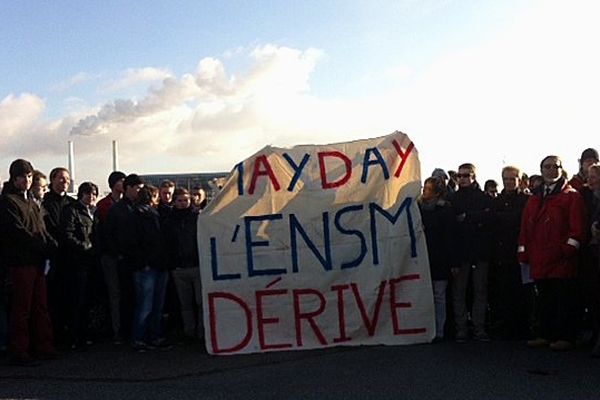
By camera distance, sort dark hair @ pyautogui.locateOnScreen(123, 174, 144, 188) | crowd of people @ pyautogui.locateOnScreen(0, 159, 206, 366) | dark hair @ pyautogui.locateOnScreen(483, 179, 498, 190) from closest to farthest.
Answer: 1. crowd of people @ pyautogui.locateOnScreen(0, 159, 206, 366)
2. dark hair @ pyautogui.locateOnScreen(123, 174, 144, 188)
3. dark hair @ pyautogui.locateOnScreen(483, 179, 498, 190)

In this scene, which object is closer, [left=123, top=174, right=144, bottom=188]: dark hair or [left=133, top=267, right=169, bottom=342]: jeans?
[left=133, top=267, right=169, bottom=342]: jeans

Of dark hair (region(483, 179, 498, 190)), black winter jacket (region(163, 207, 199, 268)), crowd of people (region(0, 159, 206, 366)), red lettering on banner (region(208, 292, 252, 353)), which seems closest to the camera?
crowd of people (region(0, 159, 206, 366))

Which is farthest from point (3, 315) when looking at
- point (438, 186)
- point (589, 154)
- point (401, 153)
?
point (589, 154)

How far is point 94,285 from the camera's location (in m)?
8.38

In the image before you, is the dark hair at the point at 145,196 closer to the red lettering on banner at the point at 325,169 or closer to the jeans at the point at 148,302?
the jeans at the point at 148,302

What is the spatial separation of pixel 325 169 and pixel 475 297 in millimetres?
2225

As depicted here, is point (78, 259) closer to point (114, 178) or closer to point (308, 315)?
point (114, 178)

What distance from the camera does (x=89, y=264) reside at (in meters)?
8.04

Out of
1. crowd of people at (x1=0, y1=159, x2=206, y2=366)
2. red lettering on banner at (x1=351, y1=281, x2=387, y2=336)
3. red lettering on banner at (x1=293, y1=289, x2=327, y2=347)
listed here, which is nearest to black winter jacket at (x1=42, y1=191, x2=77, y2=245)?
crowd of people at (x1=0, y1=159, x2=206, y2=366)

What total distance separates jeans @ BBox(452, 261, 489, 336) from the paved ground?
0.88 feet

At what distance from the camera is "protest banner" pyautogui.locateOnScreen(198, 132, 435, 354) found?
743 cm

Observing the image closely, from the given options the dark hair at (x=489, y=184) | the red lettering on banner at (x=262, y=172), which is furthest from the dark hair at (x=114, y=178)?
the dark hair at (x=489, y=184)

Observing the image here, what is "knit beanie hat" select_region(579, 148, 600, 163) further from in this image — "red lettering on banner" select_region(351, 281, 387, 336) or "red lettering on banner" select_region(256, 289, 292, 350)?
"red lettering on banner" select_region(256, 289, 292, 350)

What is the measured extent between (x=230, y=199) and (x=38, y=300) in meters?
2.29
